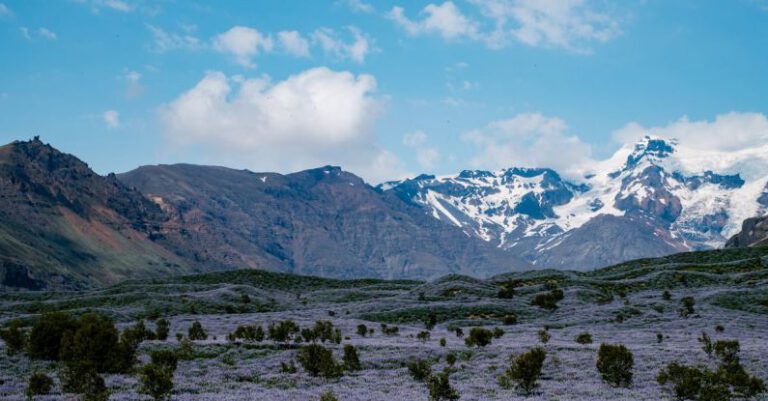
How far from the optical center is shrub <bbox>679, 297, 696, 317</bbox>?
5954 centimetres

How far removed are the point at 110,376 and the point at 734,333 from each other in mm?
43632

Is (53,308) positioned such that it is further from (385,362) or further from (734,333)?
(734,333)

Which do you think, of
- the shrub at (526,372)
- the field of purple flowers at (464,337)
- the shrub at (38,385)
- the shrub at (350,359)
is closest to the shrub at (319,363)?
the field of purple flowers at (464,337)

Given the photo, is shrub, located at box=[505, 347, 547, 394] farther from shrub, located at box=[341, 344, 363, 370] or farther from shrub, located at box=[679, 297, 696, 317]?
shrub, located at box=[679, 297, 696, 317]

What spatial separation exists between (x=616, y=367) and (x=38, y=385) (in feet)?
76.4

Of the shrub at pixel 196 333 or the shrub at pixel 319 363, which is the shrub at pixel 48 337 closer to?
the shrub at pixel 196 333

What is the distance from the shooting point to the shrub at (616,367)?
98.2ft

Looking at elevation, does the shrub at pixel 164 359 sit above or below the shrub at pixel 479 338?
below

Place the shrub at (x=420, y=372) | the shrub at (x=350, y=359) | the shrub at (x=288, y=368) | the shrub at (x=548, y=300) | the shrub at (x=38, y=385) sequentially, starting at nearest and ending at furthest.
Answer: the shrub at (x=38, y=385) < the shrub at (x=420, y=372) < the shrub at (x=288, y=368) < the shrub at (x=350, y=359) < the shrub at (x=548, y=300)

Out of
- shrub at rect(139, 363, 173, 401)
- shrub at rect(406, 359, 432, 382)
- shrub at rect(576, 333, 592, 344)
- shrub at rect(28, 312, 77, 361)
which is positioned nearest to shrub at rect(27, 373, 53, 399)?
shrub at rect(139, 363, 173, 401)

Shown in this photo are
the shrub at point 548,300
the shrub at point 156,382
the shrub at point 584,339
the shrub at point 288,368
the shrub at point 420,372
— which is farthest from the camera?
the shrub at point 548,300

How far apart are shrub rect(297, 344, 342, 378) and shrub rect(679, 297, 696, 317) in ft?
129

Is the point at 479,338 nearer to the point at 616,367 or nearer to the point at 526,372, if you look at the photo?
the point at 616,367

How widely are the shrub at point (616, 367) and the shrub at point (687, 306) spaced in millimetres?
32644
